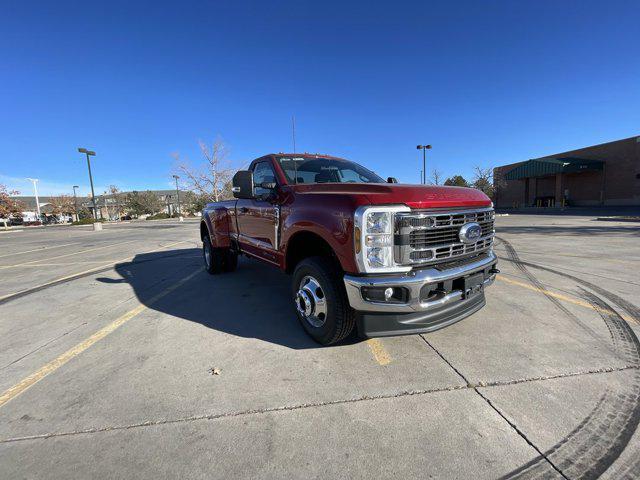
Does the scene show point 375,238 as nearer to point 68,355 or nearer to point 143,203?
point 68,355

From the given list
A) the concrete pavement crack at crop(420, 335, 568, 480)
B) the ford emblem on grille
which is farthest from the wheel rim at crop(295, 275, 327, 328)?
the ford emblem on grille

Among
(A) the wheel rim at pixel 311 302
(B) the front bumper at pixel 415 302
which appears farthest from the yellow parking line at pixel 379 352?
(A) the wheel rim at pixel 311 302

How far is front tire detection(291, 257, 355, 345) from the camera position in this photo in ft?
9.29

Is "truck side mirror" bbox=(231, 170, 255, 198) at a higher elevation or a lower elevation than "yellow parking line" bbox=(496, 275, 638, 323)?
higher

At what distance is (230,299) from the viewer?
4809mm

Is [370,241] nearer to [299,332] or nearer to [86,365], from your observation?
[299,332]

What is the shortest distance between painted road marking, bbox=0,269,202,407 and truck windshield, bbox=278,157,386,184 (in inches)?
110

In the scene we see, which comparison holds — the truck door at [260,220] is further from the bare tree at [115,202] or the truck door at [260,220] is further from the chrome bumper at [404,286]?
the bare tree at [115,202]

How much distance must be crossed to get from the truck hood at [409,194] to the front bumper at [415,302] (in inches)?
22.3

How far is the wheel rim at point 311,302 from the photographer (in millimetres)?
3018

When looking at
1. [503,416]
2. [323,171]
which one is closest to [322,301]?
[503,416]

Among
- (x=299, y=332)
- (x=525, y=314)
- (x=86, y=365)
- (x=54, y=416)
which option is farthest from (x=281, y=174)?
(x=525, y=314)

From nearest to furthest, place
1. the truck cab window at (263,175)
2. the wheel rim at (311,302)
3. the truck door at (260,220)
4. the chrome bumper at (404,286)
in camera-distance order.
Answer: the chrome bumper at (404,286) < the wheel rim at (311,302) < the truck door at (260,220) < the truck cab window at (263,175)

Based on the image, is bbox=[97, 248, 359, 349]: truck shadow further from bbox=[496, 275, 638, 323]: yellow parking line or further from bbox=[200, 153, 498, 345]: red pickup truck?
bbox=[496, 275, 638, 323]: yellow parking line
